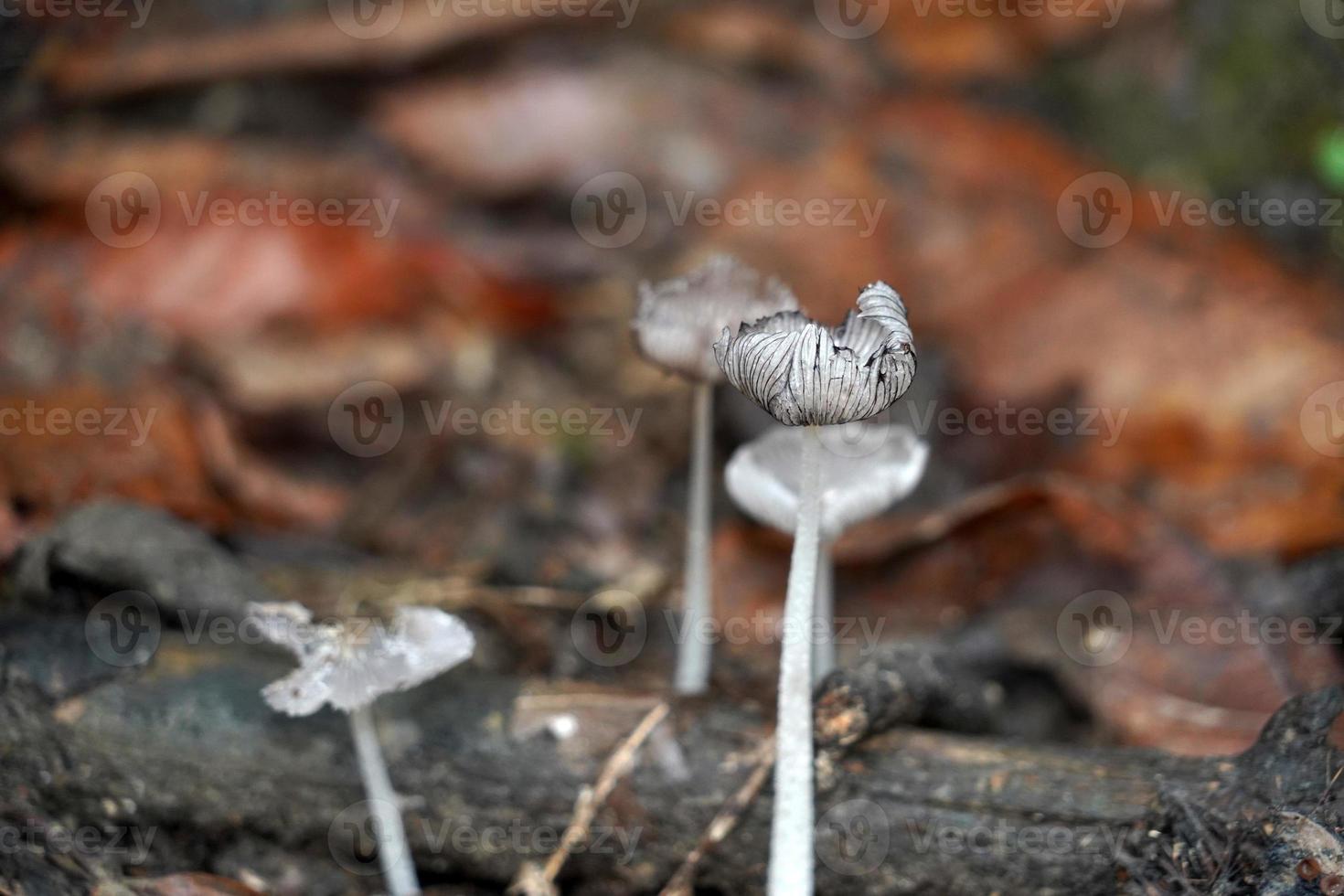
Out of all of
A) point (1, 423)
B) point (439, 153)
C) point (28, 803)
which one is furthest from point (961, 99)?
point (28, 803)

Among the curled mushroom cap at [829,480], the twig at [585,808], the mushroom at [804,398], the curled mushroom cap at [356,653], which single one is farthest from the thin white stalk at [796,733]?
the curled mushroom cap at [356,653]

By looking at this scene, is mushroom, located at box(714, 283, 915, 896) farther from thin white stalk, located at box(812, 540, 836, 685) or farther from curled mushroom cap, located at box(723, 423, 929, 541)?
thin white stalk, located at box(812, 540, 836, 685)

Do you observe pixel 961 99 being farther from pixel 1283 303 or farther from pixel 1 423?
pixel 1 423

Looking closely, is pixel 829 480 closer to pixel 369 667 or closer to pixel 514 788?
pixel 514 788

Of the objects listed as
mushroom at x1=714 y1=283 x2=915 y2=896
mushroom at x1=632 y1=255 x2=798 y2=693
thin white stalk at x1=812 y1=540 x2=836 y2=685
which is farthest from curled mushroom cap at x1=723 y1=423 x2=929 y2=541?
mushroom at x1=714 y1=283 x2=915 y2=896

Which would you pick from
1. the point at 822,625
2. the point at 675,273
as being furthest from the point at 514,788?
the point at 675,273
